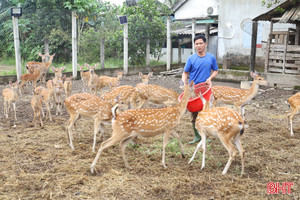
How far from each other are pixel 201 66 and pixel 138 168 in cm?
211

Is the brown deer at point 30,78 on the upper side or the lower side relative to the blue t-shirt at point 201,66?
lower

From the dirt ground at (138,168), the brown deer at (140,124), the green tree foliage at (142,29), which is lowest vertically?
the dirt ground at (138,168)

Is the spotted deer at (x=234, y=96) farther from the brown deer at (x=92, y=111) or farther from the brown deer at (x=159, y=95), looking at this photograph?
the brown deer at (x=92, y=111)

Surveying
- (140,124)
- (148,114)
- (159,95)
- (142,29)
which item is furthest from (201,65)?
(142,29)

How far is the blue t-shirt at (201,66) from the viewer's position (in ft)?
18.7

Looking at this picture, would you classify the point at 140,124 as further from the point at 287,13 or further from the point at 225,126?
the point at 287,13

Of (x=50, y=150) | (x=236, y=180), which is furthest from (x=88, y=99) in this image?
(x=236, y=180)

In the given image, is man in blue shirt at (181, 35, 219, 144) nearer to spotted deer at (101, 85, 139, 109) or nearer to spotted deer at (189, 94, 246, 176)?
spotted deer at (189, 94, 246, 176)

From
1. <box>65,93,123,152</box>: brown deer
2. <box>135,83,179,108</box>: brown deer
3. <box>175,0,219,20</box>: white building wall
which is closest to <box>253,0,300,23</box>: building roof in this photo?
<box>135,83,179,108</box>: brown deer

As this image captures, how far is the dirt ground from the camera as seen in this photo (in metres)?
4.18

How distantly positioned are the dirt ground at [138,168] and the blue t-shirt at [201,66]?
130 cm

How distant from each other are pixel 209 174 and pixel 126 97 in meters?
3.28

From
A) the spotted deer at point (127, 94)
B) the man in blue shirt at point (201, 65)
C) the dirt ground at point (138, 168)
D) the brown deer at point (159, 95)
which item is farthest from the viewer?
the brown deer at point (159, 95)

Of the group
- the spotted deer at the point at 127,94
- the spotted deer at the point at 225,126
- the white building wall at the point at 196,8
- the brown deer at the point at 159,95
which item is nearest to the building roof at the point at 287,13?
the brown deer at the point at 159,95
